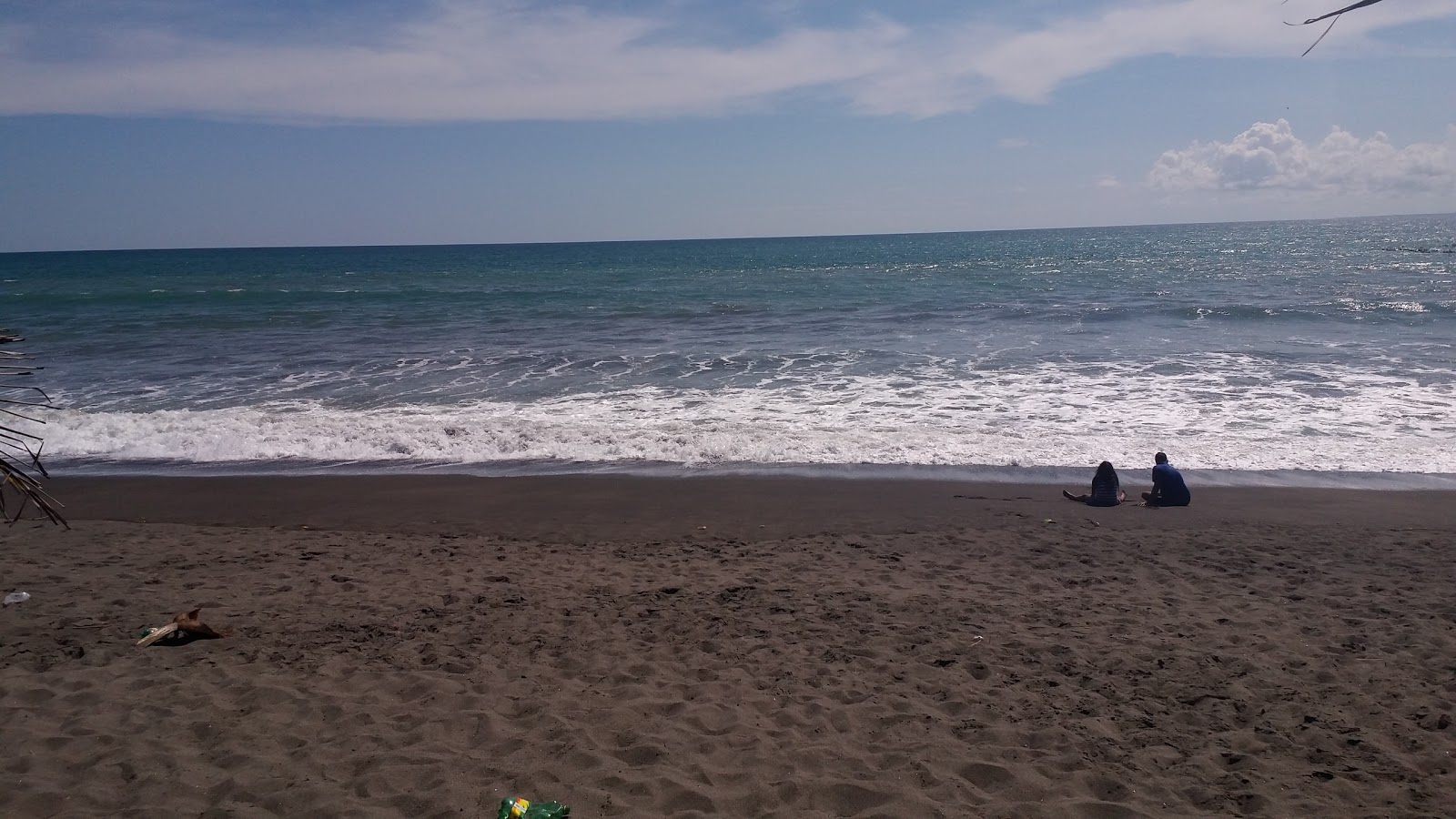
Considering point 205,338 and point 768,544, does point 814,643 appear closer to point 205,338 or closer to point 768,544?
point 768,544

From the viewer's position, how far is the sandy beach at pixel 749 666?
4.14 metres

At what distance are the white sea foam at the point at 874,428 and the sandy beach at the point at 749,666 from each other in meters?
2.48

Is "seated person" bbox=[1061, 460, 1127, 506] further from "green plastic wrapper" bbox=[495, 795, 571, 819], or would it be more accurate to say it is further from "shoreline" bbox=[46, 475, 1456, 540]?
"green plastic wrapper" bbox=[495, 795, 571, 819]

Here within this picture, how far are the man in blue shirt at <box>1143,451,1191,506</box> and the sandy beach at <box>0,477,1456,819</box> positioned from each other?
0.31 m

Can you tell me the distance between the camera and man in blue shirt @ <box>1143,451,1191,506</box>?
9.00 metres

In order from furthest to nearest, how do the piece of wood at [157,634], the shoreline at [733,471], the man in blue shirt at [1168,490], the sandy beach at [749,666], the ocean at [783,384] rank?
the ocean at [783,384] → the shoreline at [733,471] → the man in blue shirt at [1168,490] → the piece of wood at [157,634] → the sandy beach at [749,666]

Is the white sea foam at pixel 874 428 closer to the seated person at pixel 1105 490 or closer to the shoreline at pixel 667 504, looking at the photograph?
the shoreline at pixel 667 504

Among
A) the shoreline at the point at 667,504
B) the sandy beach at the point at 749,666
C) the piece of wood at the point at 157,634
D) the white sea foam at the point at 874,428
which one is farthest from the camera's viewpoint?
the white sea foam at the point at 874,428

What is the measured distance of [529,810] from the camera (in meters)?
3.83

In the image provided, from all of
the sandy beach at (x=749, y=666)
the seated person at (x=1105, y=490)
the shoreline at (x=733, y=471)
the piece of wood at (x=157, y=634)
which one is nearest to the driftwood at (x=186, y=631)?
the piece of wood at (x=157, y=634)

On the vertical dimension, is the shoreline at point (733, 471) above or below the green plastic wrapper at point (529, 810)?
above

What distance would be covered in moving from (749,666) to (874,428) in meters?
7.52

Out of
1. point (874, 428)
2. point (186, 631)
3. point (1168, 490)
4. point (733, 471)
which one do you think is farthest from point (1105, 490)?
point (186, 631)

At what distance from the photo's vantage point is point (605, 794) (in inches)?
160
